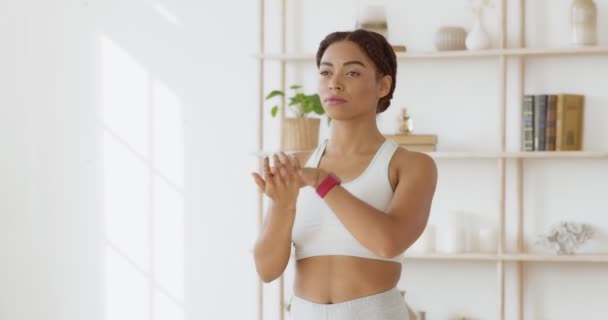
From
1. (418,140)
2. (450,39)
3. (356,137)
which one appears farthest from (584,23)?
(356,137)

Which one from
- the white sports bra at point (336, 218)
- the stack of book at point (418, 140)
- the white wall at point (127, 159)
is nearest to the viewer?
the white sports bra at point (336, 218)

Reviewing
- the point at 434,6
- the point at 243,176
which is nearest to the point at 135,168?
the point at 243,176

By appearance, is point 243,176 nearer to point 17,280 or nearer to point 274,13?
point 274,13

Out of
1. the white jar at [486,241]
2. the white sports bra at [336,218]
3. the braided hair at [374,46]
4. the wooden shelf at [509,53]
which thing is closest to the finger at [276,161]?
the white sports bra at [336,218]

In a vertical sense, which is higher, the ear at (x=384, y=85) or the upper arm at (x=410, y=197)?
the ear at (x=384, y=85)

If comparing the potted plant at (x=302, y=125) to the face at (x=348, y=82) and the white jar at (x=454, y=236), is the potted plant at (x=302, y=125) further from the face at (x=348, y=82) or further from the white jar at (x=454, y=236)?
the face at (x=348, y=82)

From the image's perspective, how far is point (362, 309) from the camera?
62.6 inches

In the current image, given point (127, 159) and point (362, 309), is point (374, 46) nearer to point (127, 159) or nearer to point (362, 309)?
point (362, 309)

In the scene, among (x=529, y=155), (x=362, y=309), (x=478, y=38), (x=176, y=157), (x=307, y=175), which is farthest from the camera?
(x=176, y=157)

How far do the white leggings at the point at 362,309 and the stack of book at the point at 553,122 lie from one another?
1.96 m

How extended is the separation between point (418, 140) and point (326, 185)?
2.02 meters

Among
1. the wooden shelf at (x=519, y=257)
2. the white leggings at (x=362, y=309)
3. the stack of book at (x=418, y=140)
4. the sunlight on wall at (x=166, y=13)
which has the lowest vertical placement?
the wooden shelf at (x=519, y=257)

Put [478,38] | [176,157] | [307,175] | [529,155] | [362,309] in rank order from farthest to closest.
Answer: [176,157], [478,38], [529,155], [362,309], [307,175]

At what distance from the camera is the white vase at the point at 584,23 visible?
341cm
